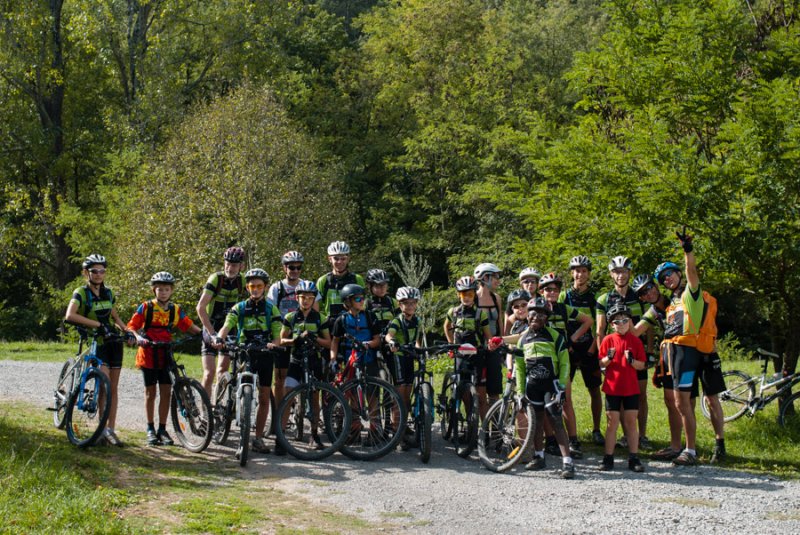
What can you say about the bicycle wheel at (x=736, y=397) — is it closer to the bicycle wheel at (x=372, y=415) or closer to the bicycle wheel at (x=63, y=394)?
the bicycle wheel at (x=372, y=415)

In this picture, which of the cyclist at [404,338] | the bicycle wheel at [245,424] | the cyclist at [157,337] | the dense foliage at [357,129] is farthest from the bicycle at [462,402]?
the cyclist at [157,337]

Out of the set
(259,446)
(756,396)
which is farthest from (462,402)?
(756,396)

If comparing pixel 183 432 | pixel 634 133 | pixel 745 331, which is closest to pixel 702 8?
pixel 634 133

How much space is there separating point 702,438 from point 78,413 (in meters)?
7.37

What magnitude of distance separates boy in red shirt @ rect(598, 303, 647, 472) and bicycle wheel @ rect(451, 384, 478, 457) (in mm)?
1398

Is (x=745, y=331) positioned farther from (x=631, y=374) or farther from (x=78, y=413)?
(x=78, y=413)

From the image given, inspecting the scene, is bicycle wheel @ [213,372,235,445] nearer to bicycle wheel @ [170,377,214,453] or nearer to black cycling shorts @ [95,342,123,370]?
bicycle wheel @ [170,377,214,453]

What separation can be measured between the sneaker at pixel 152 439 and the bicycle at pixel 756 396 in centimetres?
672

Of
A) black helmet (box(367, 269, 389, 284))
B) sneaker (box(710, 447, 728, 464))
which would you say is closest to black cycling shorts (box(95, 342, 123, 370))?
black helmet (box(367, 269, 389, 284))

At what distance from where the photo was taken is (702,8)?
11.8 metres

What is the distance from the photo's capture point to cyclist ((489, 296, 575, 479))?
8727mm

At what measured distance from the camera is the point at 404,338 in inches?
381

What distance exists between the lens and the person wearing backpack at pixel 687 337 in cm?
919

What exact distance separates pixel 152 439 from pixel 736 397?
328 inches
